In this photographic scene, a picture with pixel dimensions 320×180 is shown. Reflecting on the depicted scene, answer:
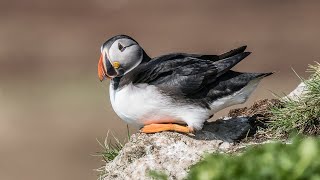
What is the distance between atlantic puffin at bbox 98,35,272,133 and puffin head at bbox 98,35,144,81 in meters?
0.20

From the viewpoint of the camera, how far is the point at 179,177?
6.79 metres

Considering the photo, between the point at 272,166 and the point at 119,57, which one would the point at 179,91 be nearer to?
the point at 119,57

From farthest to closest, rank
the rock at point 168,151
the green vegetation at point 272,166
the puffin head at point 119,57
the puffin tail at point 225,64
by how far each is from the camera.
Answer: the puffin head at point 119,57
the puffin tail at point 225,64
the rock at point 168,151
the green vegetation at point 272,166

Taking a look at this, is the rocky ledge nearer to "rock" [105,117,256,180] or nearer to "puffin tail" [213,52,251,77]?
"rock" [105,117,256,180]

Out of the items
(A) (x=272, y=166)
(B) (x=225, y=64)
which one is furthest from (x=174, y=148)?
(A) (x=272, y=166)

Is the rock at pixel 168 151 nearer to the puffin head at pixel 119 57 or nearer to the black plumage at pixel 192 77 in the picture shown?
the black plumage at pixel 192 77

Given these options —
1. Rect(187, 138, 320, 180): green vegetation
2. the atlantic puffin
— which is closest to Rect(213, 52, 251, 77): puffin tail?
the atlantic puffin

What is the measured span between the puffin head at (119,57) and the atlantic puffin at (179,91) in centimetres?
20

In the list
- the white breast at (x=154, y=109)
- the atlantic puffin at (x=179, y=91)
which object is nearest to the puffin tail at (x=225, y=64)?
the atlantic puffin at (x=179, y=91)

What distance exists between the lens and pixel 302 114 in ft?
24.9

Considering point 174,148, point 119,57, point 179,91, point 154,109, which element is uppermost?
point 119,57

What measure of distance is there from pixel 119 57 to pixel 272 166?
352 centimetres

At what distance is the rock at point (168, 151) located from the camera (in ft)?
22.9

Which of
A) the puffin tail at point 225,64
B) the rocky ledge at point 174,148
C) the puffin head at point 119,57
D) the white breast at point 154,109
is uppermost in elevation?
the puffin head at point 119,57
